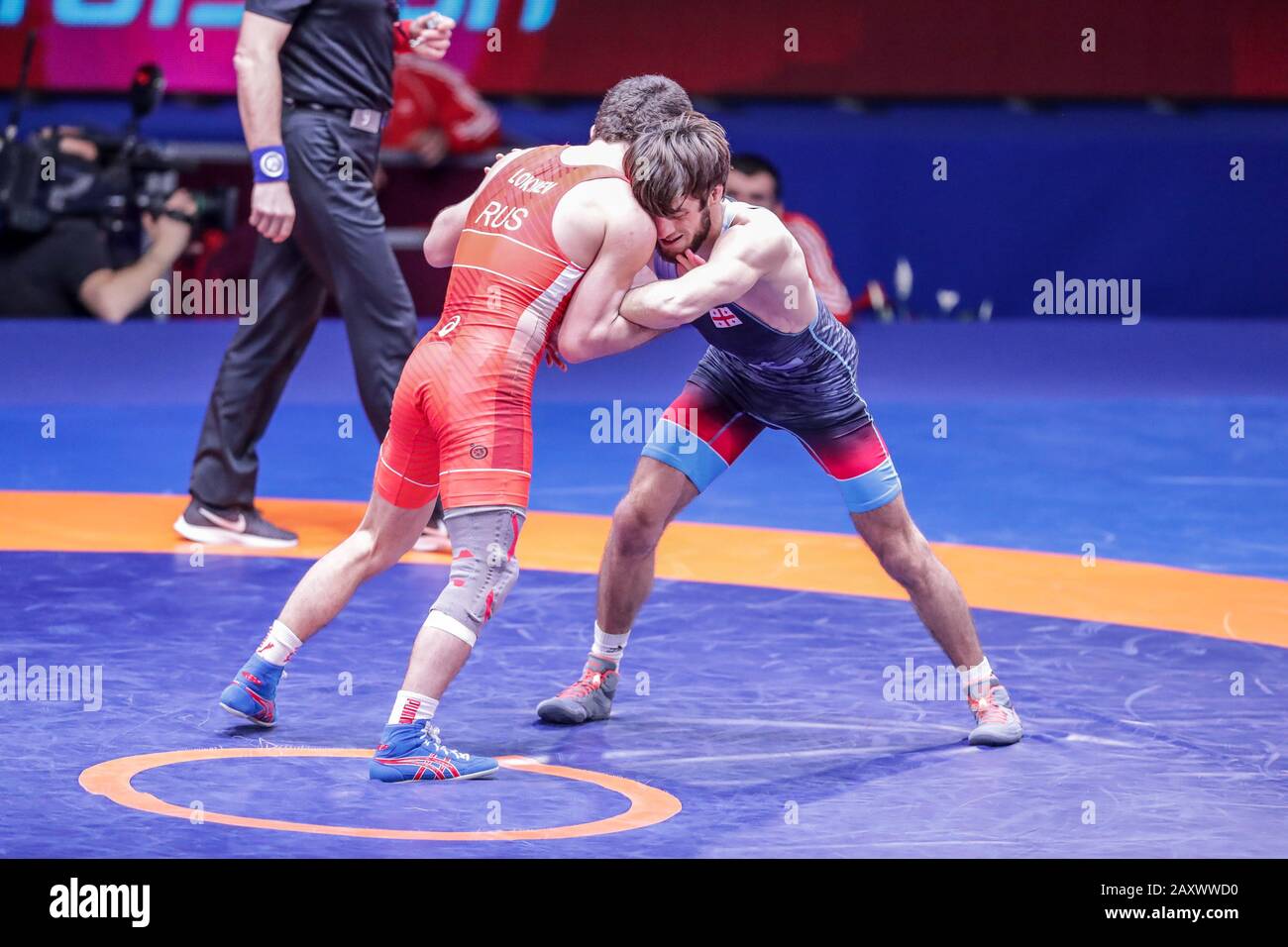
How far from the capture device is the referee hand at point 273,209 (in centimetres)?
622

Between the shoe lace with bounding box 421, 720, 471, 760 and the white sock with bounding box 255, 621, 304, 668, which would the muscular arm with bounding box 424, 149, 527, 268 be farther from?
the shoe lace with bounding box 421, 720, 471, 760

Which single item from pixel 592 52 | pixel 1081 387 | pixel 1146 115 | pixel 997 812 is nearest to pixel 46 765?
pixel 997 812

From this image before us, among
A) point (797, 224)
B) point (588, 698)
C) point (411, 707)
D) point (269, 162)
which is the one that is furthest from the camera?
point (797, 224)

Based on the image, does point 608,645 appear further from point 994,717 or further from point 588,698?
point 994,717

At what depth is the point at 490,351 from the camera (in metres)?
4.20

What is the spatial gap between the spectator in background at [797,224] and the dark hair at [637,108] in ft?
19.6

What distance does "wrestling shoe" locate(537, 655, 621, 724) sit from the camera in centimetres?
470

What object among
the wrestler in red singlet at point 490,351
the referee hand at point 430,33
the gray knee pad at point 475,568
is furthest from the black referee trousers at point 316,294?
the gray knee pad at point 475,568

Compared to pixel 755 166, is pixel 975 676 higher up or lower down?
lower down

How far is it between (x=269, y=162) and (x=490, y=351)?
226cm

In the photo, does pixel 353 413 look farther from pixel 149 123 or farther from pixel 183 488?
pixel 149 123

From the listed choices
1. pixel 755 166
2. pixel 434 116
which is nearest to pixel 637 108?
pixel 755 166

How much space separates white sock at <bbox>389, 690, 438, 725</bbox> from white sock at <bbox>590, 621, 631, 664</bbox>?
29.8 inches

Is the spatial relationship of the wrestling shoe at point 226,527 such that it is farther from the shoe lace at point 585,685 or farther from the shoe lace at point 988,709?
the shoe lace at point 988,709
